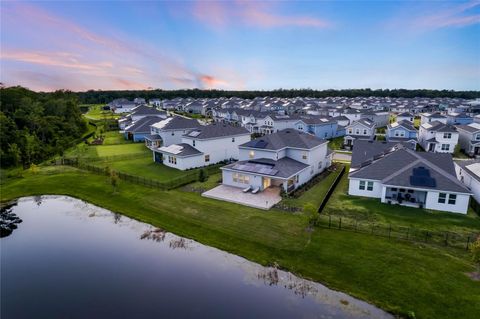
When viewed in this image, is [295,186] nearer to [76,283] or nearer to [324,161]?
[324,161]

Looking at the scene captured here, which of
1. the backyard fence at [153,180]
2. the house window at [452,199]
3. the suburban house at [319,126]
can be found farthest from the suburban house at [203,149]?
the house window at [452,199]

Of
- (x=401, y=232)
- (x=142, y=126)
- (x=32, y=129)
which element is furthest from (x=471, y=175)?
(x=32, y=129)

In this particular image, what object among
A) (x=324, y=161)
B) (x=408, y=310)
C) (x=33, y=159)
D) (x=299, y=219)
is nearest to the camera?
(x=408, y=310)

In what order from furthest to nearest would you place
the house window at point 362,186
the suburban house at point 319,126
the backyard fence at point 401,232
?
the suburban house at point 319,126, the house window at point 362,186, the backyard fence at point 401,232

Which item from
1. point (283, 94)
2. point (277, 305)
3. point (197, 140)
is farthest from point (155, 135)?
point (283, 94)

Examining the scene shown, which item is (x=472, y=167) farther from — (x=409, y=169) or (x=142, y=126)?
(x=142, y=126)

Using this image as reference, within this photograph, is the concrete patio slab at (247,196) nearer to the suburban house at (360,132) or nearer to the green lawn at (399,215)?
the green lawn at (399,215)
